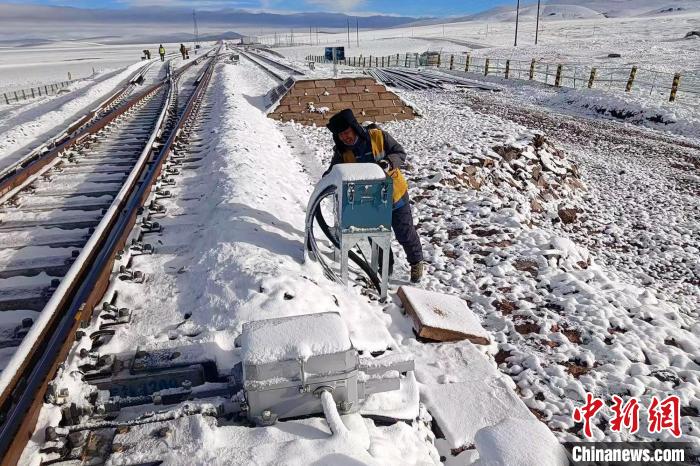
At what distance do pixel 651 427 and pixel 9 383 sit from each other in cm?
416

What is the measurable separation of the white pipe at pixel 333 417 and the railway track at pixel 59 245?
1.56 metres

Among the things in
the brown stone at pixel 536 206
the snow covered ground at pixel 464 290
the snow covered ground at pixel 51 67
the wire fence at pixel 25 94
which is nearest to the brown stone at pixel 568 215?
the snow covered ground at pixel 464 290

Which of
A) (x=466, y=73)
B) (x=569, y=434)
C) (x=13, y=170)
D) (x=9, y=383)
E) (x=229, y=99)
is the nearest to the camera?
(x=9, y=383)

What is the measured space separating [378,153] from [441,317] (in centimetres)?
175

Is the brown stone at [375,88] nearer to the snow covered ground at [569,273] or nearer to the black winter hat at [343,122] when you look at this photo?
the snow covered ground at [569,273]

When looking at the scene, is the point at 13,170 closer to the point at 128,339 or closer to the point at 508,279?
the point at 128,339

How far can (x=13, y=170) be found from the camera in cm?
812

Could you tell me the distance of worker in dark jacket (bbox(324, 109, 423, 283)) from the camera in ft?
15.5

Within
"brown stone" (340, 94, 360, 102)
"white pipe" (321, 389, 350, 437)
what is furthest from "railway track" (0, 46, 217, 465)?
"brown stone" (340, 94, 360, 102)

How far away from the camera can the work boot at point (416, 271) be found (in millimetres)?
5336

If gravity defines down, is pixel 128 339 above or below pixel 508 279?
above

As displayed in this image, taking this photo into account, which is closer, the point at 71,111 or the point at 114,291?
the point at 114,291

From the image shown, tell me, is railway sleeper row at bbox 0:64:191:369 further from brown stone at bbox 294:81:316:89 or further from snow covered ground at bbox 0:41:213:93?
snow covered ground at bbox 0:41:213:93

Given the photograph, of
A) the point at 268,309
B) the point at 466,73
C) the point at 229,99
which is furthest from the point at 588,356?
the point at 466,73
